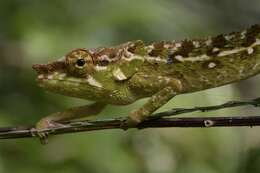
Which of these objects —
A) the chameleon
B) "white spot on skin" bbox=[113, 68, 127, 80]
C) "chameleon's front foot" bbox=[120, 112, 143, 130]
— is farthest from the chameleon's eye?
"chameleon's front foot" bbox=[120, 112, 143, 130]

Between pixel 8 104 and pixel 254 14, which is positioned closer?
pixel 8 104

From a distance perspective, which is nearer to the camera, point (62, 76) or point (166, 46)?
point (62, 76)

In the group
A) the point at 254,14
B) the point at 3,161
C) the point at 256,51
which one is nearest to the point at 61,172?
the point at 3,161

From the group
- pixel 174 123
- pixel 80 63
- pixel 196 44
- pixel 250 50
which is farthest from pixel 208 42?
pixel 174 123

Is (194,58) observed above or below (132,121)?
above

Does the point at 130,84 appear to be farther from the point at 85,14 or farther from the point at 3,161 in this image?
the point at 85,14

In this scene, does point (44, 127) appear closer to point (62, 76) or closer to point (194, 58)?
point (62, 76)

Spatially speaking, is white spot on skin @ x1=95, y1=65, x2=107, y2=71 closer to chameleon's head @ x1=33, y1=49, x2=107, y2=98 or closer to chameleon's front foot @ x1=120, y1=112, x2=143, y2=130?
chameleon's head @ x1=33, y1=49, x2=107, y2=98
